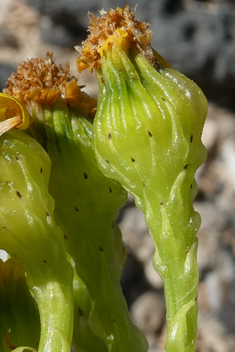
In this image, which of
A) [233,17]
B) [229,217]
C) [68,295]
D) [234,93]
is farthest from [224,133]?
[68,295]

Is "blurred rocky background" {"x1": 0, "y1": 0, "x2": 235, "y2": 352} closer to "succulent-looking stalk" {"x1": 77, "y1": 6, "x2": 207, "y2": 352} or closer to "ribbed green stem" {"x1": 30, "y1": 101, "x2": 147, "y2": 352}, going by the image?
"ribbed green stem" {"x1": 30, "y1": 101, "x2": 147, "y2": 352}

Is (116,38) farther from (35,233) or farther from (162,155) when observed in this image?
(35,233)

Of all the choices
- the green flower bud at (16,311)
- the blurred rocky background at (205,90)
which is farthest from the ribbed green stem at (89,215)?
the blurred rocky background at (205,90)

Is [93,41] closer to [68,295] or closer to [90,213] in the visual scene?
[90,213]

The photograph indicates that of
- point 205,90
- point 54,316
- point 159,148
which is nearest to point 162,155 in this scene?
point 159,148

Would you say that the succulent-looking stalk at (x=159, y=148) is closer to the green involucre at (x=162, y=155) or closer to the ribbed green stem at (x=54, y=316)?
the green involucre at (x=162, y=155)

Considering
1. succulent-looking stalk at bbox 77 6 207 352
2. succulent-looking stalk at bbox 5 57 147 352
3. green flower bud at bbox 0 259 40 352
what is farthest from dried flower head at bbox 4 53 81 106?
green flower bud at bbox 0 259 40 352
